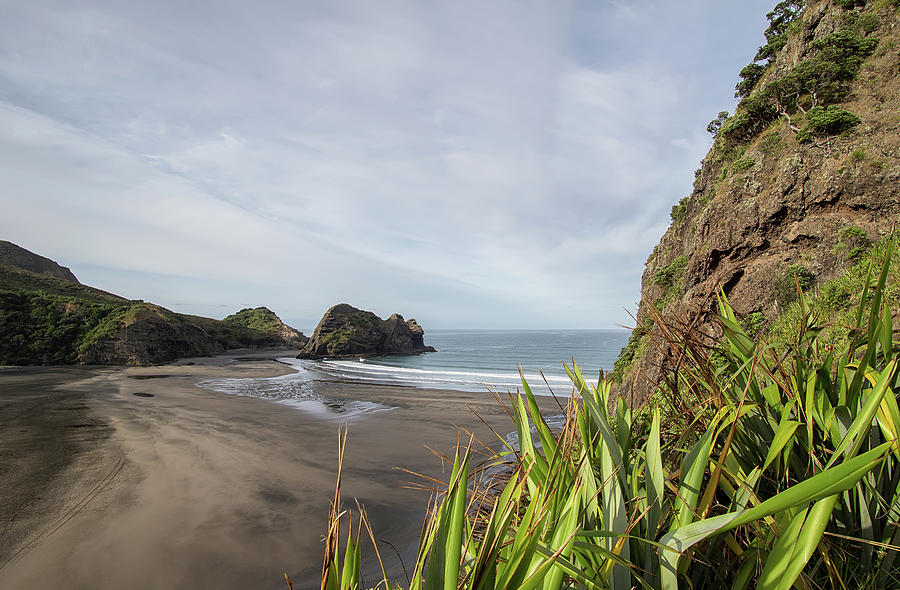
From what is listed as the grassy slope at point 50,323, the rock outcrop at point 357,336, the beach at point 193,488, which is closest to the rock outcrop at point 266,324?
the rock outcrop at point 357,336

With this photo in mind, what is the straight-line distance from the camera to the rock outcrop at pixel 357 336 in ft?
204

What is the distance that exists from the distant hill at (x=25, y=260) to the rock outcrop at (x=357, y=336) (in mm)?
58095

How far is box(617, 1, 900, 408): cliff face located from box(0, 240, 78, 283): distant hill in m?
106

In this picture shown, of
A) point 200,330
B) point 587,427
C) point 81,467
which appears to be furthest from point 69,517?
point 200,330

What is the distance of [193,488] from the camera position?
29.1ft

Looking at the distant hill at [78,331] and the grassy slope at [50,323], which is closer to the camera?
the grassy slope at [50,323]

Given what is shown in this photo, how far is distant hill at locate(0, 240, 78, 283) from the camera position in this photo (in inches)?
2953

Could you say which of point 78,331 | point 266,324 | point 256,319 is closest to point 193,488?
point 78,331

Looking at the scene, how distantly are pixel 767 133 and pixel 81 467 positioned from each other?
21262 millimetres

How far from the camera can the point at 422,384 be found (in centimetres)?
2870

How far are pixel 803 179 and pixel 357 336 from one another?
62.4 metres

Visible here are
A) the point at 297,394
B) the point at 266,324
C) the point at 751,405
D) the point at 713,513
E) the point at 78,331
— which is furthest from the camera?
the point at 266,324

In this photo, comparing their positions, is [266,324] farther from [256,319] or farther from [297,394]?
[297,394]

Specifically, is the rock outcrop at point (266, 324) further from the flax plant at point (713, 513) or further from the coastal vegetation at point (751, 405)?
the flax plant at point (713, 513)
